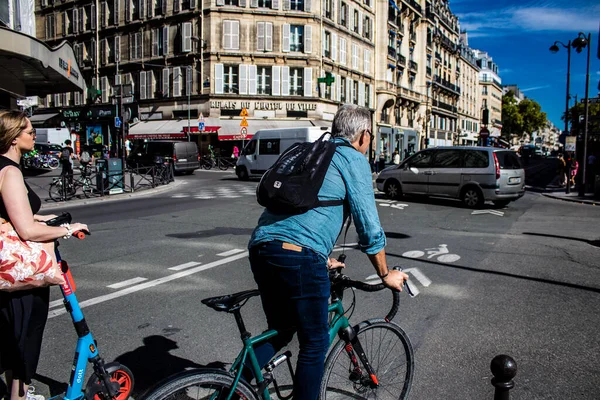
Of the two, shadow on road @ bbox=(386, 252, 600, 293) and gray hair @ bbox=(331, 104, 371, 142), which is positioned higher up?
gray hair @ bbox=(331, 104, 371, 142)

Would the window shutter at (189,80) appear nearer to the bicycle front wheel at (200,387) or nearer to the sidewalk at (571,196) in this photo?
the sidewalk at (571,196)

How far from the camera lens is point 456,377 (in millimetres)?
3604

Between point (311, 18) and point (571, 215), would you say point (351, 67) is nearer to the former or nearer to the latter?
point (311, 18)

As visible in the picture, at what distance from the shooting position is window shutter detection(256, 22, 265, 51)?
39156 mm

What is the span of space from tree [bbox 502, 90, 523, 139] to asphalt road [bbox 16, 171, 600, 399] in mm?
107524

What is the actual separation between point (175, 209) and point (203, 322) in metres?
8.86

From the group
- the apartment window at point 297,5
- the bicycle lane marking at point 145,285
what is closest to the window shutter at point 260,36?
the apartment window at point 297,5

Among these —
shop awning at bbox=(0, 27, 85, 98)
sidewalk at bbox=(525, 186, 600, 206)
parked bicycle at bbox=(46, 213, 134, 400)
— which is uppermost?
shop awning at bbox=(0, 27, 85, 98)

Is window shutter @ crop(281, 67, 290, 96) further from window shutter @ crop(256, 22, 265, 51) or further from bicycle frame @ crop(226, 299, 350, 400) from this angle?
bicycle frame @ crop(226, 299, 350, 400)

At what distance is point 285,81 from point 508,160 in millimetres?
27923

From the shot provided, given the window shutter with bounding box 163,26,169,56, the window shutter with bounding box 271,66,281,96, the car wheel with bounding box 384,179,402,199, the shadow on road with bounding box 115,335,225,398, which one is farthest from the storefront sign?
the shadow on road with bounding box 115,335,225,398

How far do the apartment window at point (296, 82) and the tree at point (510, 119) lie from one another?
8279cm

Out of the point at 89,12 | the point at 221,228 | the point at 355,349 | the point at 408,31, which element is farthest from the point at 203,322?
the point at 408,31

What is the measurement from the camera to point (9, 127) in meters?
2.69
